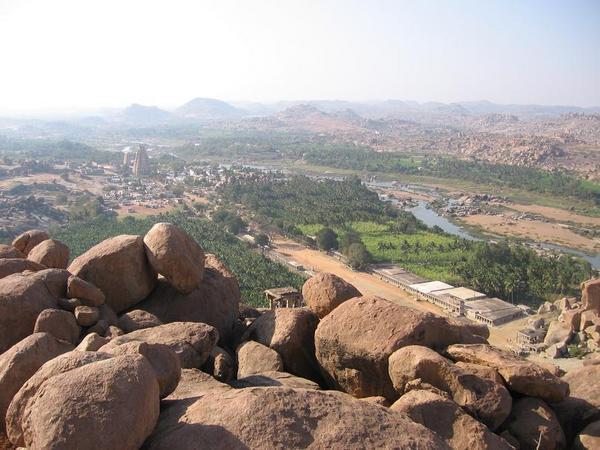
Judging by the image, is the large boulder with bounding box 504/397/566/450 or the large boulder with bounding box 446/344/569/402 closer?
the large boulder with bounding box 504/397/566/450

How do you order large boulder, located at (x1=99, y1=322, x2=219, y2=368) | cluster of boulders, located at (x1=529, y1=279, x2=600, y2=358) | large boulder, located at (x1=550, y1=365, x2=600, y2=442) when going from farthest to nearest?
cluster of boulders, located at (x1=529, y1=279, x2=600, y2=358), large boulder, located at (x1=99, y1=322, x2=219, y2=368), large boulder, located at (x1=550, y1=365, x2=600, y2=442)

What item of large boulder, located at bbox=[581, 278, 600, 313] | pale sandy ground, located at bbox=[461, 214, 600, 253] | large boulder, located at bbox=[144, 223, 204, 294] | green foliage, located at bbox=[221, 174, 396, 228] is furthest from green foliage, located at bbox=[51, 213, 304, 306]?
pale sandy ground, located at bbox=[461, 214, 600, 253]

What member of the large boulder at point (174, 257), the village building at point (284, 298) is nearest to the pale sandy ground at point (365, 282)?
the village building at point (284, 298)

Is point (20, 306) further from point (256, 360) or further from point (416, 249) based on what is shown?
point (416, 249)

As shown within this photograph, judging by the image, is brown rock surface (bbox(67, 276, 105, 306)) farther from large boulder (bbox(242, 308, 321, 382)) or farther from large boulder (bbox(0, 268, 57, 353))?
large boulder (bbox(242, 308, 321, 382))

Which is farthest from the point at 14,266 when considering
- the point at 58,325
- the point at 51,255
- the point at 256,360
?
the point at 256,360

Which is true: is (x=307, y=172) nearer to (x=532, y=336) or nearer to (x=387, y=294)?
(x=387, y=294)

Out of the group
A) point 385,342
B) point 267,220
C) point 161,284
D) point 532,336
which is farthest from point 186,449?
point 267,220
